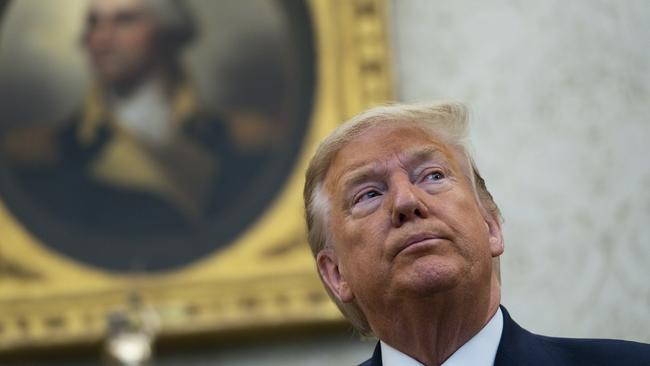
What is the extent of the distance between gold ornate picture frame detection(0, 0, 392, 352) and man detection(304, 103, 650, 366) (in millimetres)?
3248

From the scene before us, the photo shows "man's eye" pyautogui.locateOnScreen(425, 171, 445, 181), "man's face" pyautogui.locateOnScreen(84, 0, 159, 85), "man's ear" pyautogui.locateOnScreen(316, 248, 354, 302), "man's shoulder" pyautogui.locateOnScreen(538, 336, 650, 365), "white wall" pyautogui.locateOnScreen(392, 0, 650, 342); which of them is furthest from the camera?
"man's face" pyautogui.locateOnScreen(84, 0, 159, 85)

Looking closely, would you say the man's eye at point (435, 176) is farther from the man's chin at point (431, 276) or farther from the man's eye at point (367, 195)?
the man's chin at point (431, 276)

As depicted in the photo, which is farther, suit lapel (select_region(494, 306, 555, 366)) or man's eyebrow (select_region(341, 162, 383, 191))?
man's eyebrow (select_region(341, 162, 383, 191))

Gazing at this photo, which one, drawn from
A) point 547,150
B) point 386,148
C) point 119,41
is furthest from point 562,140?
point 386,148

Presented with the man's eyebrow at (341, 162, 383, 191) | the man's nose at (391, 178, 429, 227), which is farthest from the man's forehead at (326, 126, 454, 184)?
the man's nose at (391, 178, 429, 227)

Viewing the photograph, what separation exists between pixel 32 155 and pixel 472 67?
72.6 inches

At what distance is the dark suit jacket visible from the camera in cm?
250

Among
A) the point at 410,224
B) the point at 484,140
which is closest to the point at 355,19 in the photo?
the point at 484,140

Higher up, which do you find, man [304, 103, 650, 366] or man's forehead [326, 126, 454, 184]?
man's forehead [326, 126, 454, 184]

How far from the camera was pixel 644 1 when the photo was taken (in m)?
6.16

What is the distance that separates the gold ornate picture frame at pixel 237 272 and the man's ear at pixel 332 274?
3123 millimetres

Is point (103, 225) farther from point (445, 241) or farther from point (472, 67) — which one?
point (445, 241)

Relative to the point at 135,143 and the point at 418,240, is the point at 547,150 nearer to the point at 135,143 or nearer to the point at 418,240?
the point at 135,143

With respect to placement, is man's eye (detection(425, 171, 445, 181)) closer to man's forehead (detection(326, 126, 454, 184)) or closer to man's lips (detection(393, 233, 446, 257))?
man's forehead (detection(326, 126, 454, 184))
